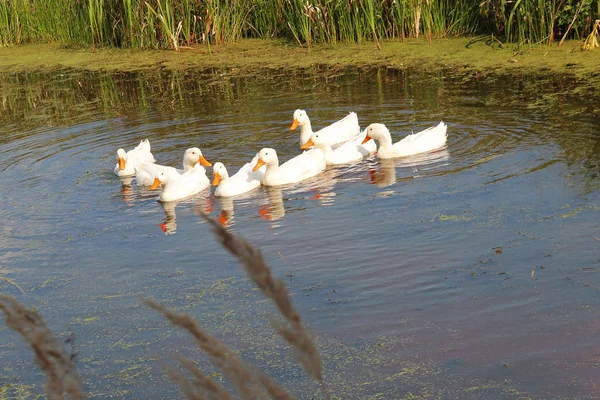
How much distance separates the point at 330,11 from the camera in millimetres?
14734

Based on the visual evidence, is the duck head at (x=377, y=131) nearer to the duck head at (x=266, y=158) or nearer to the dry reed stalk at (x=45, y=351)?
the duck head at (x=266, y=158)

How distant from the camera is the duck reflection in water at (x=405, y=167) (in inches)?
343

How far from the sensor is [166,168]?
9.05 m

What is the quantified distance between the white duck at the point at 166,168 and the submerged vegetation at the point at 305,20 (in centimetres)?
556

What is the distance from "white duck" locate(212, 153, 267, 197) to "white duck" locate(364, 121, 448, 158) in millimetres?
1373

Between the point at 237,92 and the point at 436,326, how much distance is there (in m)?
8.23

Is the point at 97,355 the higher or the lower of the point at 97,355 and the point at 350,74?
the lower

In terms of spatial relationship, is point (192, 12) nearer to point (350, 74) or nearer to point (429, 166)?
point (350, 74)

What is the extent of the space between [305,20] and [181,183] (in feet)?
23.0

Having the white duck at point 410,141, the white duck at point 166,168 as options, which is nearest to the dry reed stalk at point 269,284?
the white duck at point 166,168

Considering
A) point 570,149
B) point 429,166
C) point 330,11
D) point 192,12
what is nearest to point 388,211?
point 429,166

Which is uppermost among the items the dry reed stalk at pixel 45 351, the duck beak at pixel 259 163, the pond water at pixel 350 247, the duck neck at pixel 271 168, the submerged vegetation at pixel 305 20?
the submerged vegetation at pixel 305 20

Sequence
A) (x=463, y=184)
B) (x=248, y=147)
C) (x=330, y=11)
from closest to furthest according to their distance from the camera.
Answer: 1. (x=463, y=184)
2. (x=248, y=147)
3. (x=330, y=11)

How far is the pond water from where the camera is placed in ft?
16.0
